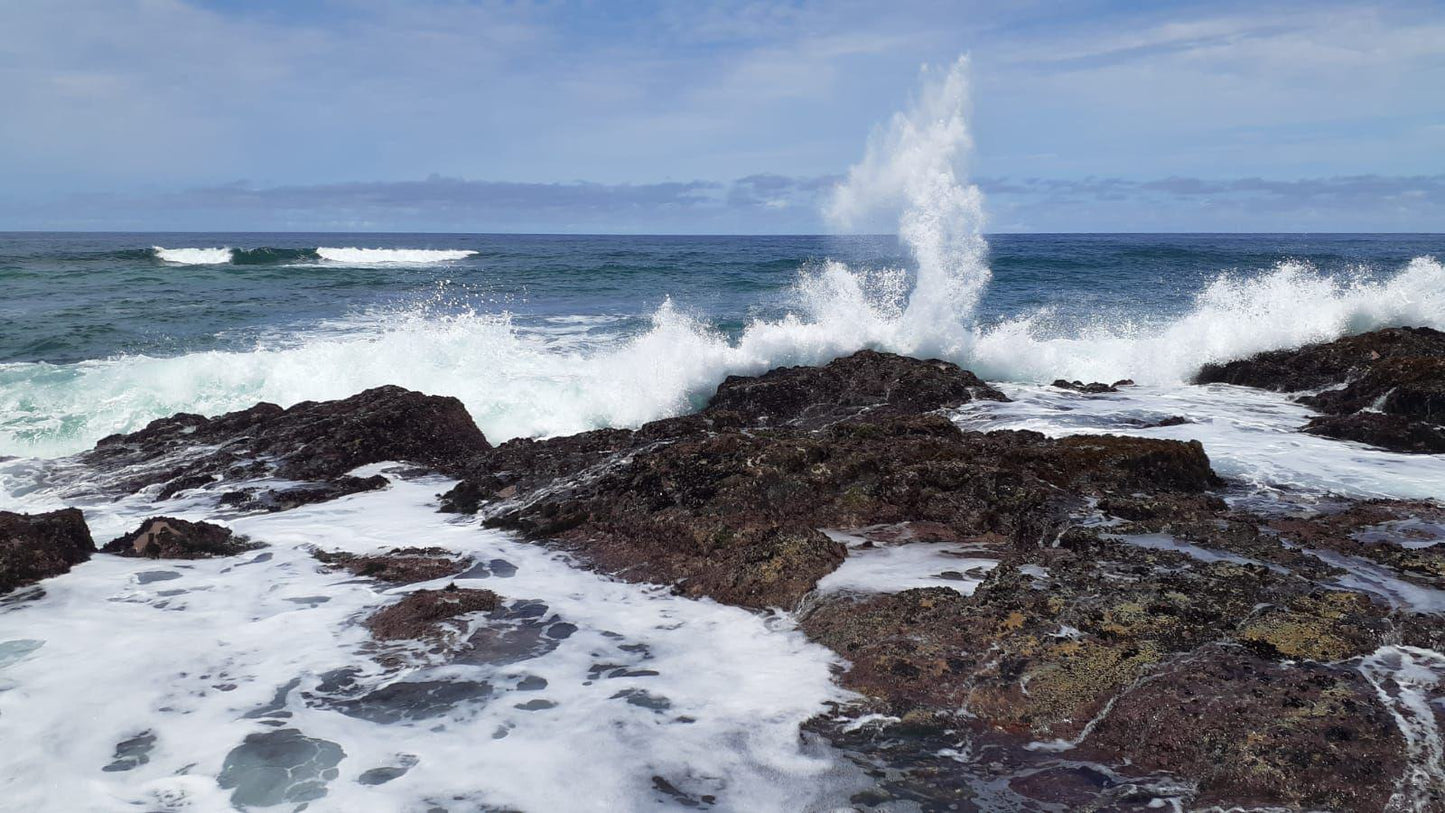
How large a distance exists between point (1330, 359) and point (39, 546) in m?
12.5

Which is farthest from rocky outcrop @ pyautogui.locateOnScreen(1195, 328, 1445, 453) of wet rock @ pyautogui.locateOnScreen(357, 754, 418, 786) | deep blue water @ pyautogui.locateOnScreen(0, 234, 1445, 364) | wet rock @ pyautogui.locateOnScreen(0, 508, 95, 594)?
wet rock @ pyautogui.locateOnScreen(0, 508, 95, 594)

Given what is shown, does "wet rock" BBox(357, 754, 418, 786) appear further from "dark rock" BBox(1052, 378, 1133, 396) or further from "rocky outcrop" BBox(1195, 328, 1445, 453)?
"dark rock" BBox(1052, 378, 1133, 396)

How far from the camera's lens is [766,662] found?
392 centimetres

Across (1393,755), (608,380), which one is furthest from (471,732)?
(608,380)

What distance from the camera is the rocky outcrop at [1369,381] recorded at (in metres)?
7.60

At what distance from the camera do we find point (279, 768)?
126 inches

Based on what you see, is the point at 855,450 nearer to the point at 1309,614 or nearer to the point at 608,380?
the point at 1309,614

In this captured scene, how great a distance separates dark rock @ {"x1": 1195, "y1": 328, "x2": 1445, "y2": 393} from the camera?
33.2 ft

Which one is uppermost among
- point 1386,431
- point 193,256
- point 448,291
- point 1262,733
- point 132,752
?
point 193,256

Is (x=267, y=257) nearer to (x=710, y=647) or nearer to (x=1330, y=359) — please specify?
(x=1330, y=359)

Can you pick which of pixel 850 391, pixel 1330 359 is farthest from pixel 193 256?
pixel 1330 359

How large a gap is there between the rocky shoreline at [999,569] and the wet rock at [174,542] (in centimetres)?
2

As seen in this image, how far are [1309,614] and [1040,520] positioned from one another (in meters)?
1.55

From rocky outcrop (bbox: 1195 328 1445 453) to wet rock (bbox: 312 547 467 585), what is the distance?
7.62m
